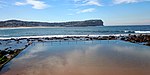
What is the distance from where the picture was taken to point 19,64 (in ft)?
63.7

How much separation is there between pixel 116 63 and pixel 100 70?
300cm

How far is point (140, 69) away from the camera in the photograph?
646 inches

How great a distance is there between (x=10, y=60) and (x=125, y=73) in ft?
38.5

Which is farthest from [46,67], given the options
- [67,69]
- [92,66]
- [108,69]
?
[108,69]

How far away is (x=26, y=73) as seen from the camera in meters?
16.0

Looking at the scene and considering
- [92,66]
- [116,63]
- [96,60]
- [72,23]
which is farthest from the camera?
[72,23]

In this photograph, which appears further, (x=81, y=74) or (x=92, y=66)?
(x=92, y=66)

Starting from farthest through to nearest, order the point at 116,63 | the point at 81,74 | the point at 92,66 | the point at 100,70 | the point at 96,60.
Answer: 1. the point at 96,60
2. the point at 116,63
3. the point at 92,66
4. the point at 100,70
5. the point at 81,74

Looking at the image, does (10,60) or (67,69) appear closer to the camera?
(67,69)

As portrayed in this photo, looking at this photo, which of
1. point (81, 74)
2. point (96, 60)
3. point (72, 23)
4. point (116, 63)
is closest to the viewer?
point (81, 74)

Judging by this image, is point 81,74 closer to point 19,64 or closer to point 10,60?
point 19,64

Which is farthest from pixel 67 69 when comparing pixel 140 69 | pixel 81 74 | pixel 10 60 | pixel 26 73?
pixel 10 60

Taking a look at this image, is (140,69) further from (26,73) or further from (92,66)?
(26,73)

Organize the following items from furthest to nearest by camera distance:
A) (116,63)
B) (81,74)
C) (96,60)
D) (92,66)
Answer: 1. (96,60)
2. (116,63)
3. (92,66)
4. (81,74)
